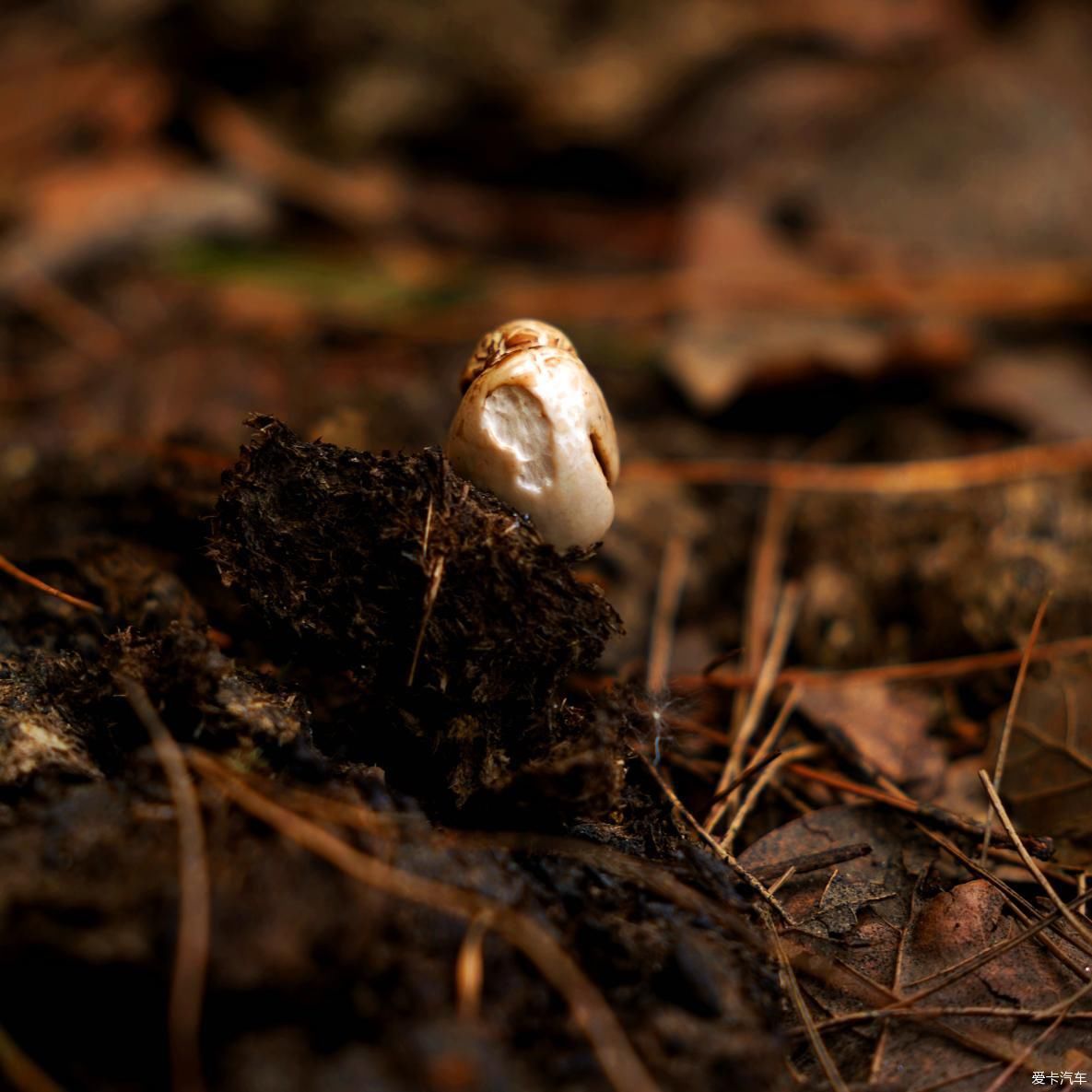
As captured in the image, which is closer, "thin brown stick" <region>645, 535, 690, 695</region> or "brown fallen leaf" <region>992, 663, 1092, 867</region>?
"brown fallen leaf" <region>992, 663, 1092, 867</region>

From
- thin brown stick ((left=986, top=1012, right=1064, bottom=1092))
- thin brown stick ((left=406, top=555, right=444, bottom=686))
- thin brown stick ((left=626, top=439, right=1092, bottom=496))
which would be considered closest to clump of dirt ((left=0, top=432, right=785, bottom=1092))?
thin brown stick ((left=406, top=555, right=444, bottom=686))

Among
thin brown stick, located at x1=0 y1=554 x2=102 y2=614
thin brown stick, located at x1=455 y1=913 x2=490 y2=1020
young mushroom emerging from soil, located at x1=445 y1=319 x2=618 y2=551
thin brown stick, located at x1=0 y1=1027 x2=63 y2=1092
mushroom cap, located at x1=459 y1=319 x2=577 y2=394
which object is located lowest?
thin brown stick, located at x1=0 y1=1027 x2=63 y2=1092

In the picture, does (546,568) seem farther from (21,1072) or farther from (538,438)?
(21,1072)

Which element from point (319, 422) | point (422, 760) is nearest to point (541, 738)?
point (422, 760)

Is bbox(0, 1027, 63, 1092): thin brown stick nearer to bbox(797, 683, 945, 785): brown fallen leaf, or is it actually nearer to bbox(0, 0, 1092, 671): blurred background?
bbox(0, 0, 1092, 671): blurred background

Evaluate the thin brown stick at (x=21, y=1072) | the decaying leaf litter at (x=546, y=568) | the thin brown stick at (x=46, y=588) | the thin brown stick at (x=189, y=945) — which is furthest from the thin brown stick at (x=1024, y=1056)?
the thin brown stick at (x=46, y=588)

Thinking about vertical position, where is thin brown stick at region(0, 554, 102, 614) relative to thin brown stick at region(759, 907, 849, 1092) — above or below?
above

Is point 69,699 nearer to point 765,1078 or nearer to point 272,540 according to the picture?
point 272,540

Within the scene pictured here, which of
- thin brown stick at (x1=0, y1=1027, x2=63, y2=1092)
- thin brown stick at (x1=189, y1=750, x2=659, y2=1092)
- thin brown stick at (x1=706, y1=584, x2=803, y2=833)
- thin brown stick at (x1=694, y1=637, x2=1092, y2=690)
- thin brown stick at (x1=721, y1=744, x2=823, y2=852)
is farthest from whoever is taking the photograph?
thin brown stick at (x1=694, y1=637, x2=1092, y2=690)

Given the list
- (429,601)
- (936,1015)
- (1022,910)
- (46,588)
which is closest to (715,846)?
(936,1015)
